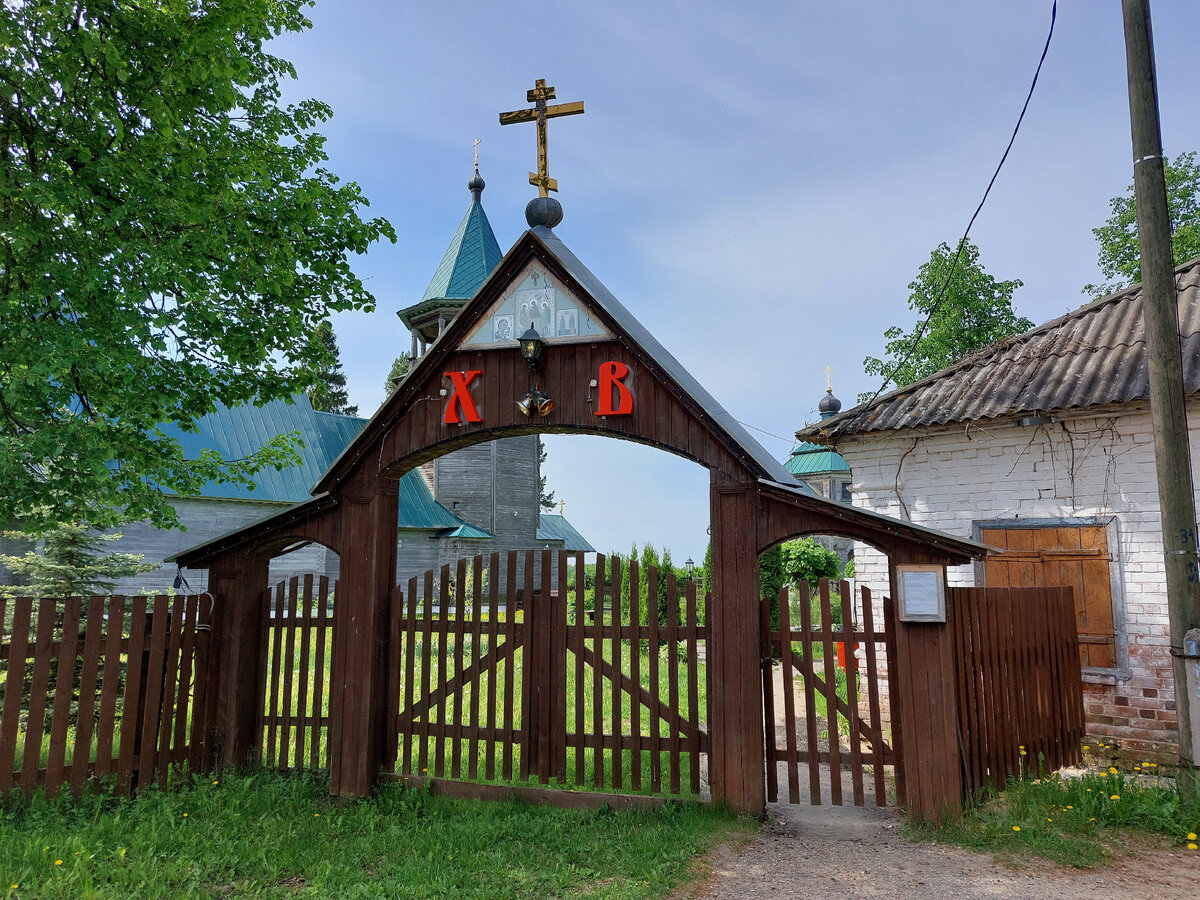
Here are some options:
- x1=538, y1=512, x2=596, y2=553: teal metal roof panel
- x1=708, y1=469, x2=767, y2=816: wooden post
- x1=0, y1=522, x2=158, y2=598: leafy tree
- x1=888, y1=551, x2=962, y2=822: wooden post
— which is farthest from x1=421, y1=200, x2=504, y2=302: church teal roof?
x1=888, y1=551, x2=962, y2=822: wooden post

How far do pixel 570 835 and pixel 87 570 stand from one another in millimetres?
7646

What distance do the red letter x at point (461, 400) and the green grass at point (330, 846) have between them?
10.3 feet

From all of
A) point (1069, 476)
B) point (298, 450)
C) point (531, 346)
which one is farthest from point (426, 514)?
point (1069, 476)

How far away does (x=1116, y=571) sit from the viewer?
7992 mm

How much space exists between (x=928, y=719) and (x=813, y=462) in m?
32.2

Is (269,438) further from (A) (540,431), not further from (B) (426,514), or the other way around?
(A) (540,431)

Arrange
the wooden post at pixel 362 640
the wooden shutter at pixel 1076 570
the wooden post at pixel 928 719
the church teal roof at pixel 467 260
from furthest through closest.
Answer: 1. the church teal roof at pixel 467 260
2. the wooden shutter at pixel 1076 570
3. the wooden post at pixel 362 640
4. the wooden post at pixel 928 719

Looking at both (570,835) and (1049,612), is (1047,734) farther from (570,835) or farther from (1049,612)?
(570,835)

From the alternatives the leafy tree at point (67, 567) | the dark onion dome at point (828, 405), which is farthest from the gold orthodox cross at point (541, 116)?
the dark onion dome at point (828, 405)

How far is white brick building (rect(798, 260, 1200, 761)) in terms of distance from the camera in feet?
25.7

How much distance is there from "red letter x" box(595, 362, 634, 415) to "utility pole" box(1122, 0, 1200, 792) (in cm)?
414

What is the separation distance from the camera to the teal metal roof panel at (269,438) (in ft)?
62.0

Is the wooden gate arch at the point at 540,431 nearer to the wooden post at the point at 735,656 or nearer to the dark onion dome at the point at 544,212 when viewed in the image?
the wooden post at the point at 735,656

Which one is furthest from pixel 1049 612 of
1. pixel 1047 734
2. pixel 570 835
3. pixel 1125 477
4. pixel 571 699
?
pixel 571 699
